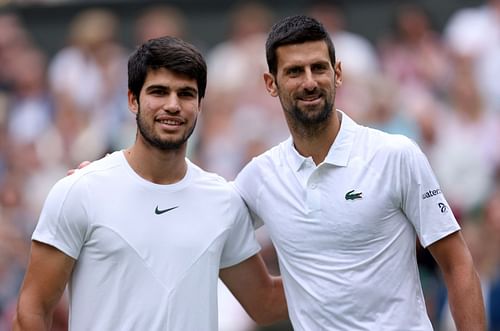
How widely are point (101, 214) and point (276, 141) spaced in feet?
16.0

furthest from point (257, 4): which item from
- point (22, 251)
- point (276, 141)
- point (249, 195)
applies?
point (249, 195)

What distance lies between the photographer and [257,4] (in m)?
11.6

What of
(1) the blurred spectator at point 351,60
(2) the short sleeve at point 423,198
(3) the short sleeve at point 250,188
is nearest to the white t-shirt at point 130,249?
(3) the short sleeve at point 250,188

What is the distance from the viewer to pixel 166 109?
17.2 feet

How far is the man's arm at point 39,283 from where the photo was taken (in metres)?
5.20

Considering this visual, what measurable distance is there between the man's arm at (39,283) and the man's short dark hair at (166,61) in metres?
0.79

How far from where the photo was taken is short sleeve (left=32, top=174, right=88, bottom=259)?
17.0 ft

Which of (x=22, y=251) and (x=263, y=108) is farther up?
(x=263, y=108)

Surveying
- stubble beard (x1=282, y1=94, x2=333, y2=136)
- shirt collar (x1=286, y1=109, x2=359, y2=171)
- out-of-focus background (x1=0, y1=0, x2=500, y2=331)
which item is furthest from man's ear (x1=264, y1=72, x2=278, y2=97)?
out-of-focus background (x1=0, y1=0, x2=500, y2=331)

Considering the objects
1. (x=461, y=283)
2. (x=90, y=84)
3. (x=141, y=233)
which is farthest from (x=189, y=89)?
(x=90, y=84)

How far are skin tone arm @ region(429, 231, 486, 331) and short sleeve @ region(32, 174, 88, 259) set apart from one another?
1.50m

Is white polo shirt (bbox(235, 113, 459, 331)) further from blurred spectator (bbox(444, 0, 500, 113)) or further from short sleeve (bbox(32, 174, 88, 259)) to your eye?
blurred spectator (bbox(444, 0, 500, 113))

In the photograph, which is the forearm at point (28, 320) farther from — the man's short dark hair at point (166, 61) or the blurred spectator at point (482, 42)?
the blurred spectator at point (482, 42)

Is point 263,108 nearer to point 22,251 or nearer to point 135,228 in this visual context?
point 22,251
